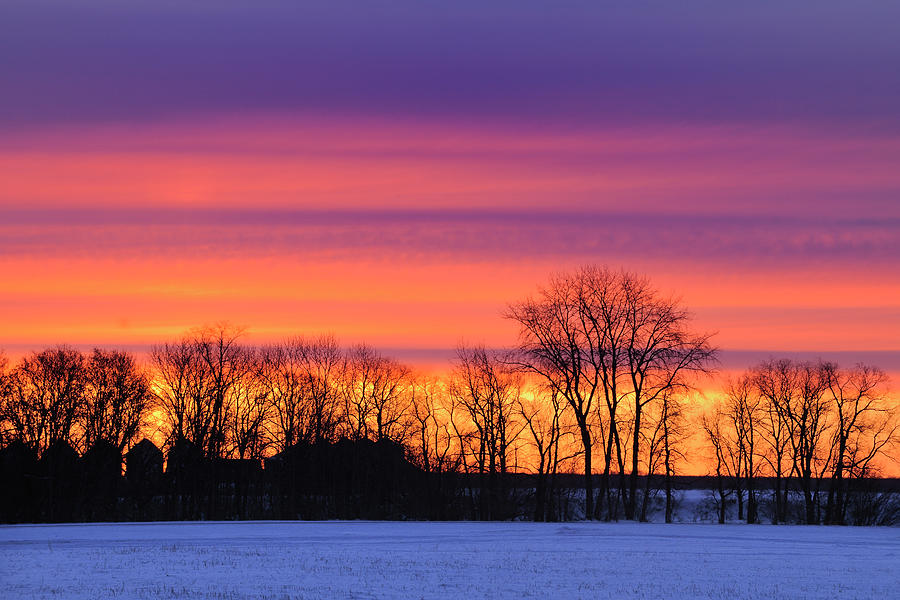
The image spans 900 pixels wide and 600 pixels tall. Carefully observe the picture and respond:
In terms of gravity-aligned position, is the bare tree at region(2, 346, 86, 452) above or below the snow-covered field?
above

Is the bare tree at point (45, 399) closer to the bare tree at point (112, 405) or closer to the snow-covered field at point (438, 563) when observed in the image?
the bare tree at point (112, 405)

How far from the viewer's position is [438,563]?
3603 centimetres

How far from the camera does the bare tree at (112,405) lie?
8875 centimetres

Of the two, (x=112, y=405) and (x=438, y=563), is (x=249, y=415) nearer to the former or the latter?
(x=112, y=405)

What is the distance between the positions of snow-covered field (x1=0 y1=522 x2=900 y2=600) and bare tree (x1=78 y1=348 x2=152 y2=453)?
112 ft

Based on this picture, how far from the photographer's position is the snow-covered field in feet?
93.9

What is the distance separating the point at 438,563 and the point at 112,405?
2382 inches

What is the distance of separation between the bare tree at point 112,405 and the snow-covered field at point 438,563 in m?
34.2

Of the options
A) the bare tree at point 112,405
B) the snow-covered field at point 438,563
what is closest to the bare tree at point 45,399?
the bare tree at point 112,405

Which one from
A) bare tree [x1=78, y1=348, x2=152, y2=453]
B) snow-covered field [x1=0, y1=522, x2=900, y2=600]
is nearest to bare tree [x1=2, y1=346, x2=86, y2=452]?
bare tree [x1=78, y1=348, x2=152, y2=453]

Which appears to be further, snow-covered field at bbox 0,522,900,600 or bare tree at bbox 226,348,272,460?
bare tree at bbox 226,348,272,460

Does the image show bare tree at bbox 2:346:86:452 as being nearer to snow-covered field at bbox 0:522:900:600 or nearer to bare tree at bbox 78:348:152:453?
bare tree at bbox 78:348:152:453

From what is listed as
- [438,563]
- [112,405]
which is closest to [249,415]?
[112,405]

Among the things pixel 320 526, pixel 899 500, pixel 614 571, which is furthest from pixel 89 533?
pixel 899 500
